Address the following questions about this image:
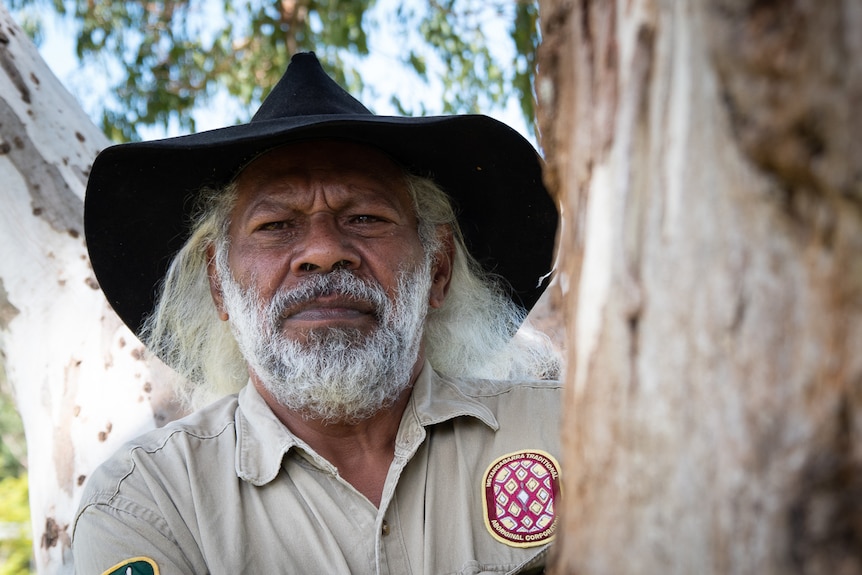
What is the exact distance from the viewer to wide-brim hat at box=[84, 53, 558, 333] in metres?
2.73

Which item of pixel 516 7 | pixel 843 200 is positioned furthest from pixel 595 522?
pixel 516 7

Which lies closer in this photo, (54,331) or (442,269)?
(54,331)

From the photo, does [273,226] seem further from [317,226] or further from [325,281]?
[325,281]

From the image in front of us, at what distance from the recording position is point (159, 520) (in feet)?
7.64

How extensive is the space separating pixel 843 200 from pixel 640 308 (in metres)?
0.21

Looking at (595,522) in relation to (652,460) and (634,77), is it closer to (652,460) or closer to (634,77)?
(652,460)

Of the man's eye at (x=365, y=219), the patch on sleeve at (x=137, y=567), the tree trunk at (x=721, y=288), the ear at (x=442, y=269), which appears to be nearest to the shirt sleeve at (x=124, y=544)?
the patch on sleeve at (x=137, y=567)

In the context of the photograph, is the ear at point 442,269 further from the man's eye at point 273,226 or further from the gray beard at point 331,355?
the man's eye at point 273,226

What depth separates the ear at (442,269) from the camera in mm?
3203

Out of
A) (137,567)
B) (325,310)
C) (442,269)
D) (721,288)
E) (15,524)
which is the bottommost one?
(15,524)

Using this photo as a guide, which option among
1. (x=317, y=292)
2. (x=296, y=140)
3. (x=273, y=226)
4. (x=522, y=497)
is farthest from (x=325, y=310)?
(x=522, y=497)

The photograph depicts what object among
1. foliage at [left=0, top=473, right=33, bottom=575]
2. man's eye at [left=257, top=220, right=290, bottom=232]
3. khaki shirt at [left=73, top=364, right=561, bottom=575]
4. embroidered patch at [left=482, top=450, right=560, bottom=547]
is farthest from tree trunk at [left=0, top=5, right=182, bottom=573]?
foliage at [left=0, top=473, right=33, bottom=575]

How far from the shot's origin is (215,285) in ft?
10.3

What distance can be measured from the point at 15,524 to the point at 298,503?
851 cm
